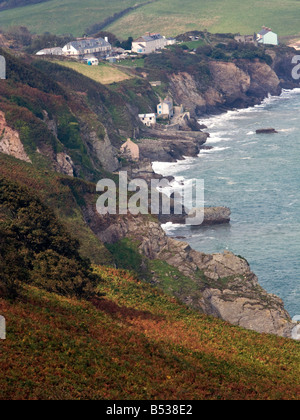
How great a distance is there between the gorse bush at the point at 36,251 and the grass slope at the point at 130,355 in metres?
1.58

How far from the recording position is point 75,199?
225ft

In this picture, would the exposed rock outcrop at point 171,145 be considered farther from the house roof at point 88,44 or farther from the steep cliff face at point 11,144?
the house roof at point 88,44

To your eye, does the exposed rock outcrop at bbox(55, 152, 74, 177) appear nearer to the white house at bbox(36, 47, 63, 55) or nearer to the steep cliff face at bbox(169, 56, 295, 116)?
the steep cliff face at bbox(169, 56, 295, 116)

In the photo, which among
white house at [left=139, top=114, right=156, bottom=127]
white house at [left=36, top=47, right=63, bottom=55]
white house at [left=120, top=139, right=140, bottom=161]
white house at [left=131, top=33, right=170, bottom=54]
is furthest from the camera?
white house at [left=131, top=33, right=170, bottom=54]

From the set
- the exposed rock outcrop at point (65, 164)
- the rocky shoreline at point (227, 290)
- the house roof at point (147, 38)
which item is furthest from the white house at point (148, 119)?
the rocky shoreline at point (227, 290)

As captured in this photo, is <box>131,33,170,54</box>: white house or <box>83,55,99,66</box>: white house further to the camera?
<box>131,33,170,54</box>: white house

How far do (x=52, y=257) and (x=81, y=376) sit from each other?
1854 centimetres

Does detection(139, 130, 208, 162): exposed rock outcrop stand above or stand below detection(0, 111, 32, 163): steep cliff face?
below

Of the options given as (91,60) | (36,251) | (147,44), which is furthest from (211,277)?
A: (147,44)

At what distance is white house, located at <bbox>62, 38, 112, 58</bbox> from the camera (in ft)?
520

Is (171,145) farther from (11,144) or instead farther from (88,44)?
(88,44)

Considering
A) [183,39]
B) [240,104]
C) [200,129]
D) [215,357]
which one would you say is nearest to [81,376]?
[215,357]

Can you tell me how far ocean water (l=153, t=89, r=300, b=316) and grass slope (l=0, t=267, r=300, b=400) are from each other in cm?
1946

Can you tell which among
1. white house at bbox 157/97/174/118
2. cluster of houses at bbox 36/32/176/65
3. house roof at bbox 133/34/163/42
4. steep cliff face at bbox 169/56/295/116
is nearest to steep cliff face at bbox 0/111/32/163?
white house at bbox 157/97/174/118
